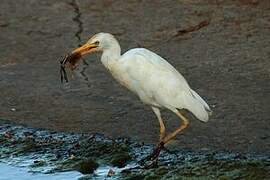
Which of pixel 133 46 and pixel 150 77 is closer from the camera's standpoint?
pixel 150 77

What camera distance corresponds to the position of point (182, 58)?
998 cm

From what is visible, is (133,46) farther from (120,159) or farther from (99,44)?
(120,159)

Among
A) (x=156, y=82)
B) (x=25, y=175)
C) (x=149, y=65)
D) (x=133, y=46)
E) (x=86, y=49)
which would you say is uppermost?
(x=86, y=49)

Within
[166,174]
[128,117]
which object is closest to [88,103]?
[128,117]

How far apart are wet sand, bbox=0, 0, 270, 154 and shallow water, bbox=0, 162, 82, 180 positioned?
85 centimetres

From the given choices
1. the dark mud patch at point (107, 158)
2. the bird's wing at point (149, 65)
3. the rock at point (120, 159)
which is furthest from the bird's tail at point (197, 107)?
the rock at point (120, 159)

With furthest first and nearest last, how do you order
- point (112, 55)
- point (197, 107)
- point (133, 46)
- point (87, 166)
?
point (133, 46) < point (112, 55) < point (87, 166) < point (197, 107)

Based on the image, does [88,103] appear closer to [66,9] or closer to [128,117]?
[128,117]

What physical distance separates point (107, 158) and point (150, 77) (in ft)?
2.41

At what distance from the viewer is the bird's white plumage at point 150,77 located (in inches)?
285

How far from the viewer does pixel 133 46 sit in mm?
10484

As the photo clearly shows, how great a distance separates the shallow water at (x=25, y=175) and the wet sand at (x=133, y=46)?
0.85 meters

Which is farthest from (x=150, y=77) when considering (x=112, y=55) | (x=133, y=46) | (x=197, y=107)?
(x=133, y=46)

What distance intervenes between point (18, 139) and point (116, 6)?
408 cm
